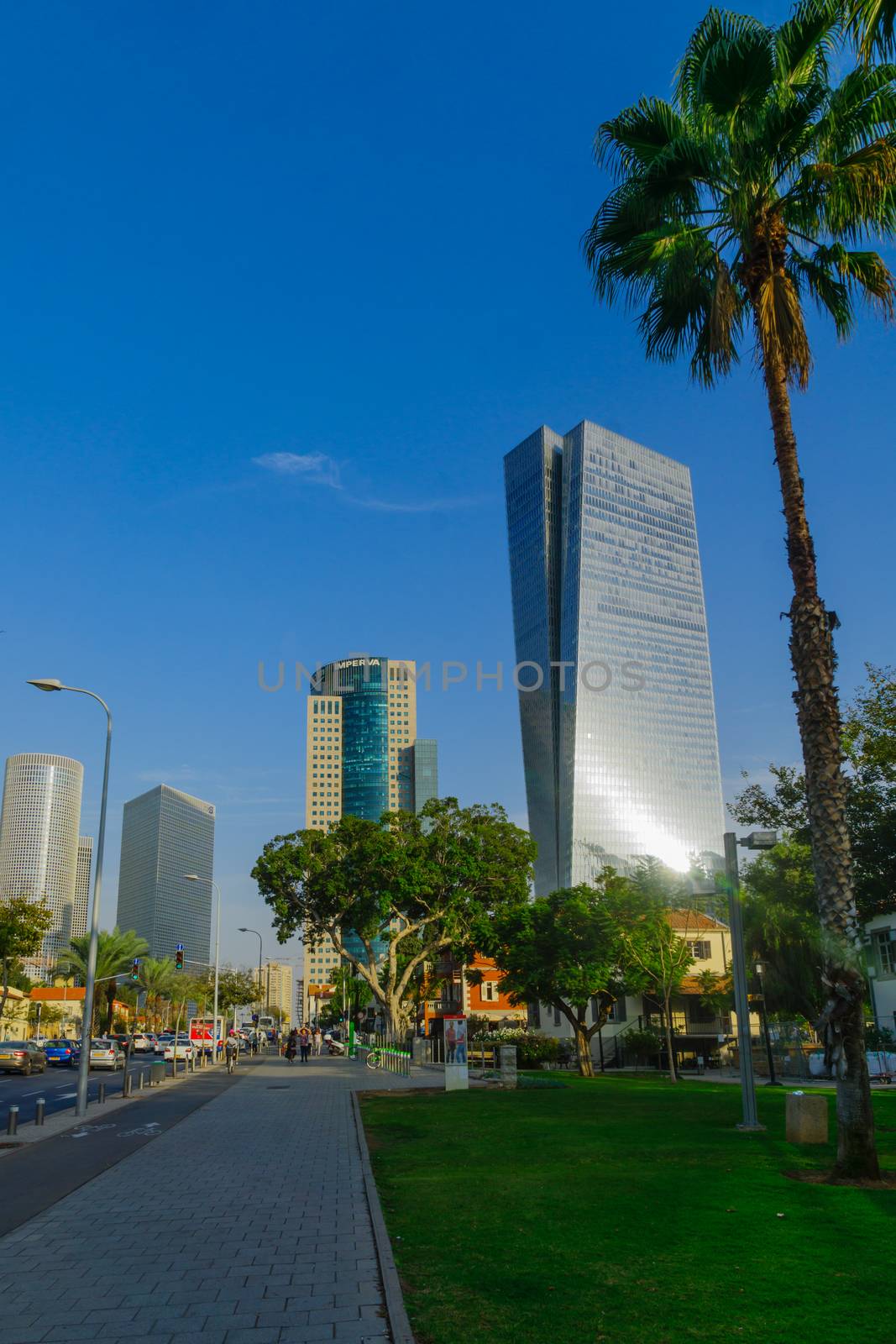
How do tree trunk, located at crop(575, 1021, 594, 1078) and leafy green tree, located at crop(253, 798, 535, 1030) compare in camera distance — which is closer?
tree trunk, located at crop(575, 1021, 594, 1078)

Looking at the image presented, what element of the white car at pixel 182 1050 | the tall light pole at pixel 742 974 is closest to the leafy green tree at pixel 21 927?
the white car at pixel 182 1050

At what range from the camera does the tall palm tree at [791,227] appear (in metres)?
12.2

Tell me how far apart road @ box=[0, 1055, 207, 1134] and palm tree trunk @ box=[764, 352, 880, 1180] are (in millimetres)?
17069

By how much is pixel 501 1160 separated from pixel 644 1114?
21.6ft

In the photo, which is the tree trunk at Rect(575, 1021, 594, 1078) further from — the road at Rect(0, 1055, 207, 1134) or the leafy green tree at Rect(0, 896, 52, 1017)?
the leafy green tree at Rect(0, 896, 52, 1017)

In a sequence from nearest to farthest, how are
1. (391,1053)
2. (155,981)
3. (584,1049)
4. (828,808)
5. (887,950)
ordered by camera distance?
(828,808) → (584,1049) → (887,950) → (391,1053) → (155,981)

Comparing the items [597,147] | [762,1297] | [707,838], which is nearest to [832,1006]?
[762,1297]

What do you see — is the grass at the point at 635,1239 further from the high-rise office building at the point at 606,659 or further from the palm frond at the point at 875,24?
the high-rise office building at the point at 606,659

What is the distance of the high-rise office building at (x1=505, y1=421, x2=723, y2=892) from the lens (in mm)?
163750

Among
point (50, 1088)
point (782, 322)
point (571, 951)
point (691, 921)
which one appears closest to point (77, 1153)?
point (782, 322)

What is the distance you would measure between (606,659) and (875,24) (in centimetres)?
15650

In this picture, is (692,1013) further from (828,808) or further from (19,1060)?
(828,808)

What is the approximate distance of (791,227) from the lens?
47.6 ft

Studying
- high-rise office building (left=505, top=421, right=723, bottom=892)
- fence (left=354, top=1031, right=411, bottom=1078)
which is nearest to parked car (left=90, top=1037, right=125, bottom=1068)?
fence (left=354, top=1031, right=411, bottom=1078)
